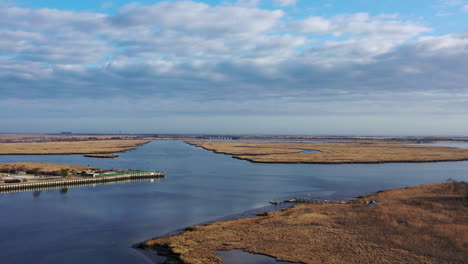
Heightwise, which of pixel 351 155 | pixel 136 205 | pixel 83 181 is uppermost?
pixel 351 155

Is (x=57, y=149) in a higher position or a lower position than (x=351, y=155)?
higher

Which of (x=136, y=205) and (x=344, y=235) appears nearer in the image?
(x=344, y=235)

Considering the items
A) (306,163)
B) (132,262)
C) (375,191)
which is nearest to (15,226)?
(132,262)

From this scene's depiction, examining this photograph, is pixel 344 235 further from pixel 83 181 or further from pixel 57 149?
pixel 57 149

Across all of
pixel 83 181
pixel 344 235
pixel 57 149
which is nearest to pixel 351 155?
pixel 83 181

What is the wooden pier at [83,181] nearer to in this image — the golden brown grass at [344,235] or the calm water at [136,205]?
the calm water at [136,205]

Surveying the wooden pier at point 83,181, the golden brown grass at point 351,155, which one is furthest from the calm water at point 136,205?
the golden brown grass at point 351,155

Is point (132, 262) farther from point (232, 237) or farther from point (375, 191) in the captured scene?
point (375, 191)

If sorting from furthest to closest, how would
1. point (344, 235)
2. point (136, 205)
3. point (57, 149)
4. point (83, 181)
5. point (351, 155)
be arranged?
point (57, 149) < point (351, 155) < point (83, 181) < point (136, 205) < point (344, 235)
